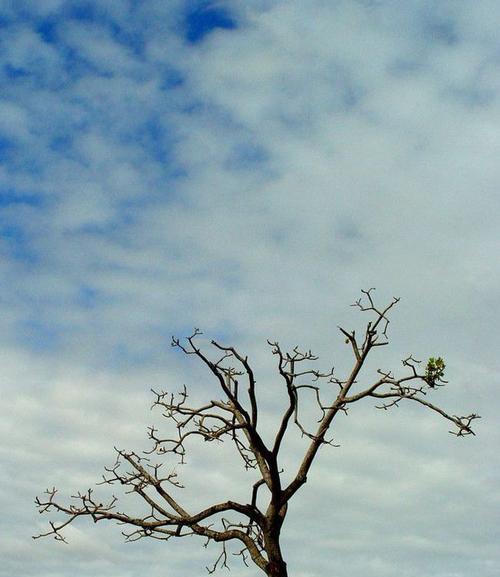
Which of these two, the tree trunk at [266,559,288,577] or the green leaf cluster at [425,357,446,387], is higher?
the green leaf cluster at [425,357,446,387]

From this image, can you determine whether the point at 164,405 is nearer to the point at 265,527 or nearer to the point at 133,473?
the point at 133,473

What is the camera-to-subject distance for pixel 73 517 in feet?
59.2

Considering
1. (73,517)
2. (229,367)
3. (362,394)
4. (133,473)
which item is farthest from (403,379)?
(73,517)

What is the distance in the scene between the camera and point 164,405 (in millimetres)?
18641

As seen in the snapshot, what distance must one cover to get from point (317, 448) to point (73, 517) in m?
5.24

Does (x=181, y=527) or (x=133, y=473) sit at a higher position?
(x=133, y=473)

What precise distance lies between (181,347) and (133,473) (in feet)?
9.66

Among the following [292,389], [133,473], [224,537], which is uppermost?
[292,389]

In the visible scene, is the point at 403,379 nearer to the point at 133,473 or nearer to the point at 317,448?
the point at 317,448

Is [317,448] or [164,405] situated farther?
[164,405]

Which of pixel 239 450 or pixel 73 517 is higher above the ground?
pixel 239 450

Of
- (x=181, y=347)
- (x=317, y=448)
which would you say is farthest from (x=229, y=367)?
(x=317, y=448)

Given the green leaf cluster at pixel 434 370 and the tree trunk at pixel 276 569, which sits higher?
the green leaf cluster at pixel 434 370

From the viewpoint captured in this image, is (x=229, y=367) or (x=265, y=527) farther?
(x=229, y=367)
